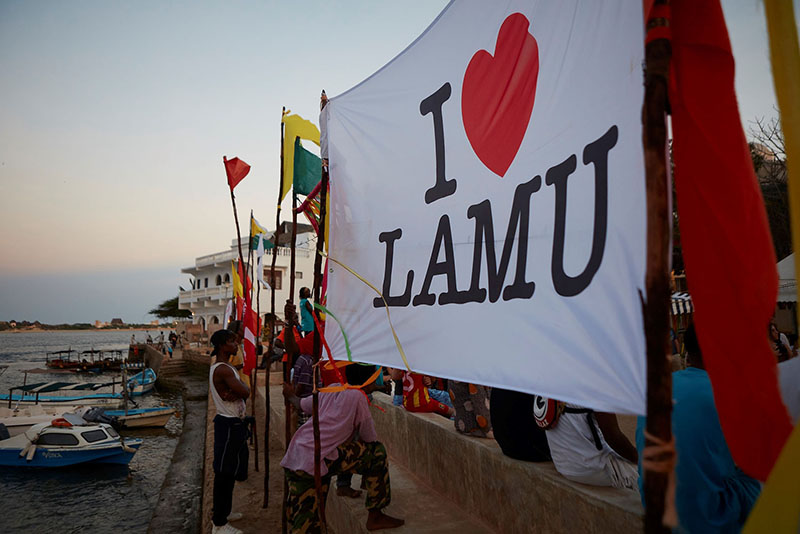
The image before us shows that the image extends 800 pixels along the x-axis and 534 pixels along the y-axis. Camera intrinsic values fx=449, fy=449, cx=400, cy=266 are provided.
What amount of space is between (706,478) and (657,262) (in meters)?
1.22

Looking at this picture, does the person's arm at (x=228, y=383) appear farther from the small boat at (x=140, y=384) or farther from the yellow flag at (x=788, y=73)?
the small boat at (x=140, y=384)

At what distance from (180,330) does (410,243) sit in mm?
48431

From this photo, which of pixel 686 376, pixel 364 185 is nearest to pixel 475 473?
pixel 686 376

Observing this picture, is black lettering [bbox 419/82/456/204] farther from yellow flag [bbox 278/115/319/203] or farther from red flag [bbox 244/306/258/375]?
red flag [bbox 244/306/258/375]

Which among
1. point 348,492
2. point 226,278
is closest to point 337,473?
point 348,492

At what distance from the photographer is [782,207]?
1221 cm

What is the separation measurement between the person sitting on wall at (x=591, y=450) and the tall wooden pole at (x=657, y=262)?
64.1 inches

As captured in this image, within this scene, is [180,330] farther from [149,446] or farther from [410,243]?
[410,243]

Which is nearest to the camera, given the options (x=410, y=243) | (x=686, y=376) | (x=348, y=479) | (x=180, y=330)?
(x=686, y=376)

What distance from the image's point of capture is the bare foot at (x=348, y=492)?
4131mm

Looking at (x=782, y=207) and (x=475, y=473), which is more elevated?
(x=782, y=207)

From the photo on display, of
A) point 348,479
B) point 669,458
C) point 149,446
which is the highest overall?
point 669,458

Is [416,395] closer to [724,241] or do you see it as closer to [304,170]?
[304,170]

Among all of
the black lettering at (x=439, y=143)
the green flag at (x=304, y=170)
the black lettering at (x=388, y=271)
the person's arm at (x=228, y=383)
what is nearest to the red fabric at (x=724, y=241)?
Answer: the black lettering at (x=439, y=143)
